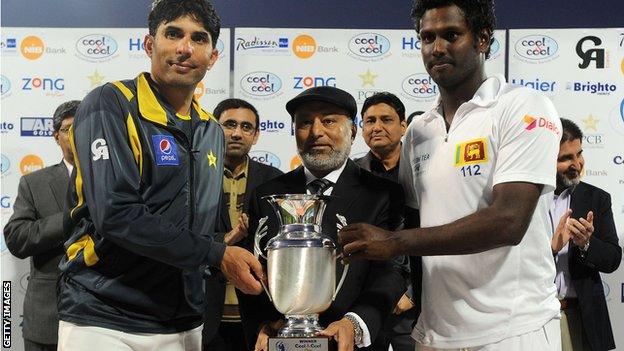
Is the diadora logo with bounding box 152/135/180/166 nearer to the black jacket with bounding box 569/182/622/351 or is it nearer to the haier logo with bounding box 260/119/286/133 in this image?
the black jacket with bounding box 569/182/622/351

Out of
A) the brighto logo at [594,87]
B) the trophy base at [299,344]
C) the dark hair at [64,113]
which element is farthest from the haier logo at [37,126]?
the trophy base at [299,344]

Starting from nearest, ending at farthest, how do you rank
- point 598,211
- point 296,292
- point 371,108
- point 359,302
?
1. point 296,292
2. point 359,302
3. point 598,211
4. point 371,108

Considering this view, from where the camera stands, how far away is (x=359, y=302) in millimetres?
2691

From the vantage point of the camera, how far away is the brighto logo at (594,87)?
6379 millimetres

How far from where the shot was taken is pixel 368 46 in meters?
6.55

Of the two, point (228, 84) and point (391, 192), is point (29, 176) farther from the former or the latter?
point (391, 192)

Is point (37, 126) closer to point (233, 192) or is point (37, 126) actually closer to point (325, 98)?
point (233, 192)

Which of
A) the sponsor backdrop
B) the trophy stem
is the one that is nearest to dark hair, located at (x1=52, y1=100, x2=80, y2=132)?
the sponsor backdrop

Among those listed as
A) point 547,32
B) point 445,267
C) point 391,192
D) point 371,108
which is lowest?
point 445,267

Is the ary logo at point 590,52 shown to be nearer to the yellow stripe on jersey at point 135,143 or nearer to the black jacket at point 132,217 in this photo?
the black jacket at point 132,217

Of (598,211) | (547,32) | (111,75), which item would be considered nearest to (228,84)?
(111,75)

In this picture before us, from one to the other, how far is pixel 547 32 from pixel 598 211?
194 centimetres

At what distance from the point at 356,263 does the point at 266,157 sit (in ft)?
Answer: 12.2

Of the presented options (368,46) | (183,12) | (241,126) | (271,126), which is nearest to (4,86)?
(271,126)
